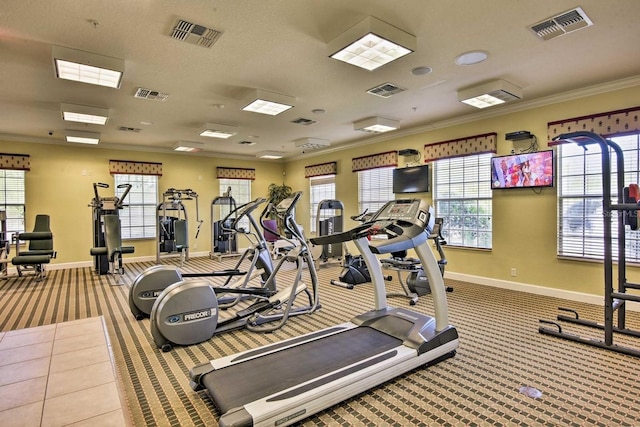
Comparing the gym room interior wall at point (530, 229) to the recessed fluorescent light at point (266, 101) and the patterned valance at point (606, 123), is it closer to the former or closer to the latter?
the patterned valance at point (606, 123)

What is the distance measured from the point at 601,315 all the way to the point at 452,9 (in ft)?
13.3

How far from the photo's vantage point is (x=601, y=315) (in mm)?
4297

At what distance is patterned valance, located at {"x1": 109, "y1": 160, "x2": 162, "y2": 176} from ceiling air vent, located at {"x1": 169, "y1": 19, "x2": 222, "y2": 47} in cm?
649

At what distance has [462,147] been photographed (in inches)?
248

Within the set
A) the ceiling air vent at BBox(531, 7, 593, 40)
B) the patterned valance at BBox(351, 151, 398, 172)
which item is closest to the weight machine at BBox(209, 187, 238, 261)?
the patterned valance at BBox(351, 151, 398, 172)

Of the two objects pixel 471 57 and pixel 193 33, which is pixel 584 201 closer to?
pixel 471 57

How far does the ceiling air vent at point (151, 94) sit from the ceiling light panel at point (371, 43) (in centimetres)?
277

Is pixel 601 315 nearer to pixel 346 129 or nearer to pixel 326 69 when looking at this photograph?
pixel 326 69

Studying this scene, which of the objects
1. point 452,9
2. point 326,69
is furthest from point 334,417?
point 326,69

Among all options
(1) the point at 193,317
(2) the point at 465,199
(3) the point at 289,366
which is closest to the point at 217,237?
(1) the point at 193,317

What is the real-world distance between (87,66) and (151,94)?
50.3 inches

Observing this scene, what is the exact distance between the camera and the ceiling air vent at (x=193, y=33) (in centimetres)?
305

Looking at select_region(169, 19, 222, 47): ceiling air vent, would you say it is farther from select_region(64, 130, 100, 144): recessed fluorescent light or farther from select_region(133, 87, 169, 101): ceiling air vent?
select_region(64, 130, 100, 144): recessed fluorescent light

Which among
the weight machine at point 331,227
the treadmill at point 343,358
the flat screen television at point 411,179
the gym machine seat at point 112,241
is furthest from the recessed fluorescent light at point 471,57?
the gym machine seat at point 112,241
